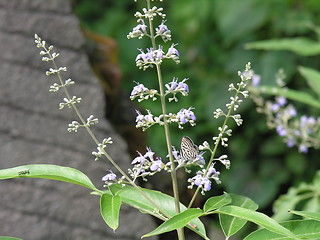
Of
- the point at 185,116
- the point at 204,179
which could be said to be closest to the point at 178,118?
the point at 185,116

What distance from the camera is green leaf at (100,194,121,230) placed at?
4.41 feet

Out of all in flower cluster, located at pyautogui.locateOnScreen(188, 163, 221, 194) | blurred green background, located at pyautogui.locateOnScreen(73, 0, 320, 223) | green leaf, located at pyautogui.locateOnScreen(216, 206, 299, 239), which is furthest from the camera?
blurred green background, located at pyautogui.locateOnScreen(73, 0, 320, 223)

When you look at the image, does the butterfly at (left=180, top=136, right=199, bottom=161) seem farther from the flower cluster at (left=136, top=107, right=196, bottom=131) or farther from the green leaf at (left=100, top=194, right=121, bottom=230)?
the green leaf at (left=100, top=194, right=121, bottom=230)

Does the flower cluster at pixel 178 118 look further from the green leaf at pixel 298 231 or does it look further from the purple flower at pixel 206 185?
the green leaf at pixel 298 231

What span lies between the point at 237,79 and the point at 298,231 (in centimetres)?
391

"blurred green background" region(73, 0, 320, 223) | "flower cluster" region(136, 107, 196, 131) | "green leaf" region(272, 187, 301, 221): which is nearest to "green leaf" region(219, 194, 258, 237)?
→ "flower cluster" region(136, 107, 196, 131)

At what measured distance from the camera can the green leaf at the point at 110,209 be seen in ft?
4.41

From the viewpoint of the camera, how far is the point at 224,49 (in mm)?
5605

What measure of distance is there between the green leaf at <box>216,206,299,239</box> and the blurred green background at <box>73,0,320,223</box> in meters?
3.41

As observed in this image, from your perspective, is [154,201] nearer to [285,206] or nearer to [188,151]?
[188,151]

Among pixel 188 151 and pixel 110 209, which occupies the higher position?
pixel 188 151

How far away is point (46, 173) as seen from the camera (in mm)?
1419

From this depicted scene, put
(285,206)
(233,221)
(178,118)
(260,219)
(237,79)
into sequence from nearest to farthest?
(260,219) → (178,118) → (233,221) → (285,206) → (237,79)

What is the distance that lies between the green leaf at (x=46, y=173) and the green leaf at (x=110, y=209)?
5 cm
